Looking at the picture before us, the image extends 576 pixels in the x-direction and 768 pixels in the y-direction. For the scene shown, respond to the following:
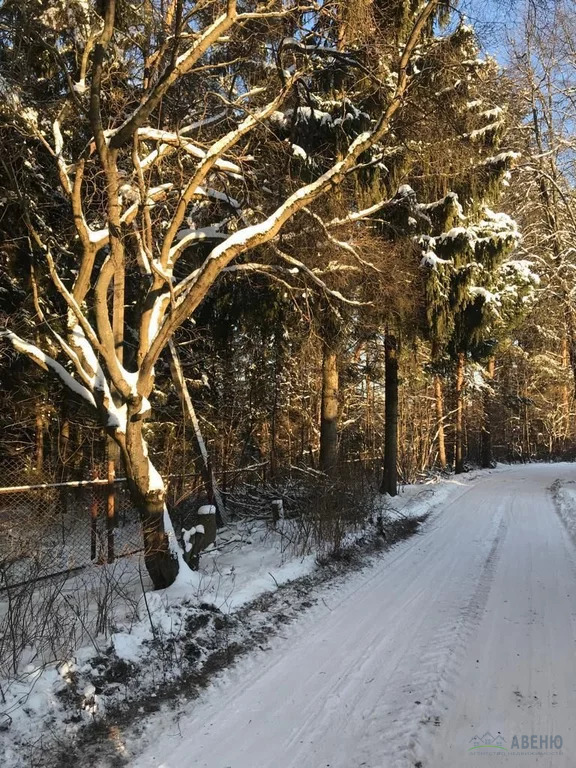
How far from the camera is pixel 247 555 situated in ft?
26.6

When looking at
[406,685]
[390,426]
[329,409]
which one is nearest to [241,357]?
[329,409]

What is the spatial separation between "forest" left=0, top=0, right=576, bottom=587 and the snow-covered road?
2.01 meters

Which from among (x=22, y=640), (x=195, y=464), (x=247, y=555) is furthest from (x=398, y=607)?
(x=195, y=464)

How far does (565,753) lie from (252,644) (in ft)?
8.77

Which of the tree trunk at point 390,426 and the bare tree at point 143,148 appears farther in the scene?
the tree trunk at point 390,426

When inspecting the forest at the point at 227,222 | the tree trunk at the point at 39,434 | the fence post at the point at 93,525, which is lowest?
the fence post at the point at 93,525

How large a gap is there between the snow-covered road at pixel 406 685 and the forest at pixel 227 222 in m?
2.01

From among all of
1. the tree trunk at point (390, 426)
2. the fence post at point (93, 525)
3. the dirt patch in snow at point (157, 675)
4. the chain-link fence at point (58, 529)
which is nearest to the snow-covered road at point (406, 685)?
the dirt patch in snow at point (157, 675)

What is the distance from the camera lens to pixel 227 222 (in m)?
8.59

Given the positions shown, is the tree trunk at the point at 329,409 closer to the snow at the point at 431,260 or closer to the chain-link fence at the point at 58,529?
the snow at the point at 431,260

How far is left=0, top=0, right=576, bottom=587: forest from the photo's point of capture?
613cm

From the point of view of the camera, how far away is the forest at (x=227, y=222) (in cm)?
613

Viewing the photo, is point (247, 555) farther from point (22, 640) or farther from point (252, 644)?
point (22, 640)

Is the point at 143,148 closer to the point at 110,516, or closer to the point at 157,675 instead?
the point at 110,516
